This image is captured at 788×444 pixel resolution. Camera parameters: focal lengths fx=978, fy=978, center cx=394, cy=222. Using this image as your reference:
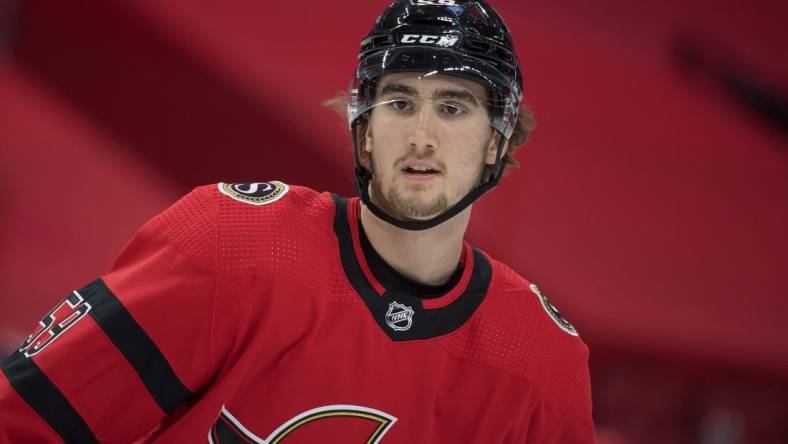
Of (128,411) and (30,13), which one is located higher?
(30,13)

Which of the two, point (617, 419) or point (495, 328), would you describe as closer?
point (495, 328)

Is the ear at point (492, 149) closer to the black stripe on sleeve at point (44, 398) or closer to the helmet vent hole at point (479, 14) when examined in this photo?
the helmet vent hole at point (479, 14)

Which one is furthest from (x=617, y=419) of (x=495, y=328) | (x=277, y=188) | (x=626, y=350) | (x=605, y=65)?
(x=277, y=188)

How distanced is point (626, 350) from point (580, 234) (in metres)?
0.56

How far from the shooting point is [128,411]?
1.60 m

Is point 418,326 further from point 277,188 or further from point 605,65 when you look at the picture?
point 605,65

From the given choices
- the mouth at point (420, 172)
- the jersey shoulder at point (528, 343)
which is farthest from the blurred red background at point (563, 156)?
the mouth at point (420, 172)

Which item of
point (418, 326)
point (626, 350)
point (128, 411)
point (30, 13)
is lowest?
point (626, 350)

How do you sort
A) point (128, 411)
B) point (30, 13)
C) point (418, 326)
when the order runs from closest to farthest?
point (128, 411) < point (418, 326) < point (30, 13)

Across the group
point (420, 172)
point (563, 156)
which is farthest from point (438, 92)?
point (563, 156)

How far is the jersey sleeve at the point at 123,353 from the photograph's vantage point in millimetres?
1522

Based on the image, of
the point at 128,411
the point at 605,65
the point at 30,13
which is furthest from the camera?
the point at 605,65

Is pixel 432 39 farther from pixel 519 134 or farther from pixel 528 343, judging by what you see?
pixel 528 343

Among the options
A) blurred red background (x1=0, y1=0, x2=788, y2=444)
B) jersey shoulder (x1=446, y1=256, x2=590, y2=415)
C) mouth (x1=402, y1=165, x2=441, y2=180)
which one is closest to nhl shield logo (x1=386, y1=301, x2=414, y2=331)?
jersey shoulder (x1=446, y1=256, x2=590, y2=415)
